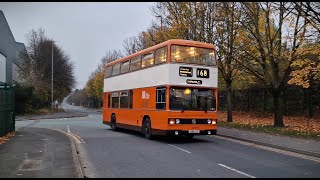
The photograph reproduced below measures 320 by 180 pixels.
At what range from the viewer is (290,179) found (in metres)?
9.02

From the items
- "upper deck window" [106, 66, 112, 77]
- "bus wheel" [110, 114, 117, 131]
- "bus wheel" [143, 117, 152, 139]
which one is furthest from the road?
"upper deck window" [106, 66, 112, 77]

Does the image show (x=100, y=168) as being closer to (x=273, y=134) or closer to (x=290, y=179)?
(x=290, y=179)

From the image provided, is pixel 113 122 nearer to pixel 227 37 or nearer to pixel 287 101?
pixel 227 37

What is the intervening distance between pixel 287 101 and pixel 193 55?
18673 millimetres

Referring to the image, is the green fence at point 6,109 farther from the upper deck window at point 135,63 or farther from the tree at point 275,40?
the tree at point 275,40

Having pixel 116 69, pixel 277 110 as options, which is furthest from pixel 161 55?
pixel 277 110

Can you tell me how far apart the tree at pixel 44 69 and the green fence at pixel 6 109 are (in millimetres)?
35776

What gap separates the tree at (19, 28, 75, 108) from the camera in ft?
192

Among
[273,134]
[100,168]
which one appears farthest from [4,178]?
[273,134]

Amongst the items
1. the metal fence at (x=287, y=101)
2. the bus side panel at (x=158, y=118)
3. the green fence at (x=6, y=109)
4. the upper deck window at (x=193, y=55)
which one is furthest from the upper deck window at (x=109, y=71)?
the metal fence at (x=287, y=101)

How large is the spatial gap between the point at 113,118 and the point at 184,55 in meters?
8.81

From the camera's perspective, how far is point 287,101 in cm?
3300

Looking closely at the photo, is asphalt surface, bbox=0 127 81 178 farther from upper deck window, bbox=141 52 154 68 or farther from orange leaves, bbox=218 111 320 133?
orange leaves, bbox=218 111 320 133

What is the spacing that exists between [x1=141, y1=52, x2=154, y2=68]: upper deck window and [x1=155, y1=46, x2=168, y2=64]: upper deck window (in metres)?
0.54
